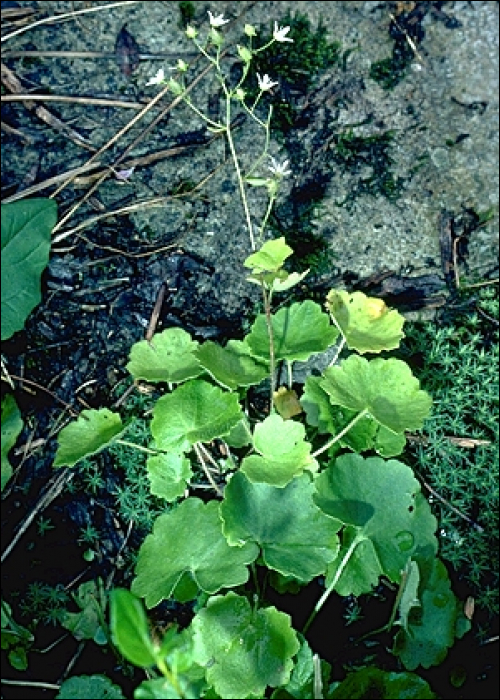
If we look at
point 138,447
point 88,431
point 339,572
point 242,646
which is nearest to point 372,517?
point 339,572

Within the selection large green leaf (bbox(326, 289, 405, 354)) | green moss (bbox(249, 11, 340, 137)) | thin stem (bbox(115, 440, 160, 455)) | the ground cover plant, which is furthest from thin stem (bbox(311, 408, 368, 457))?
green moss (bbox(249, 11, 340, 137))

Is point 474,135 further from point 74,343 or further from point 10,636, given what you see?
point 10,636

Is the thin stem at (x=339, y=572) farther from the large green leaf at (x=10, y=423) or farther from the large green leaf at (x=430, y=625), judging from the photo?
the large green leaf at (x=10, y=423)

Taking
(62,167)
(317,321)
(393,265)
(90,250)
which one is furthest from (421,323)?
(62,167)

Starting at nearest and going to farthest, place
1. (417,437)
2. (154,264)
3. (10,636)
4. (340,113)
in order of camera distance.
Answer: (10,636), (417,437), (154,264), (340,113)

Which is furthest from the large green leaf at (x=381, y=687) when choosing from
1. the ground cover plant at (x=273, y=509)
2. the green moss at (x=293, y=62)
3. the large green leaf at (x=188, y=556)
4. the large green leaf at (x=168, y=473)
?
the green moss at (x=293, y=62)

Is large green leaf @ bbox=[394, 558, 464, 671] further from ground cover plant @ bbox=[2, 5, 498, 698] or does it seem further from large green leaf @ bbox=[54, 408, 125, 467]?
large green leaf @ bbox=[54, 408, 125, 467]

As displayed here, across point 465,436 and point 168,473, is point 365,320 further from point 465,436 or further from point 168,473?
point 168,473
